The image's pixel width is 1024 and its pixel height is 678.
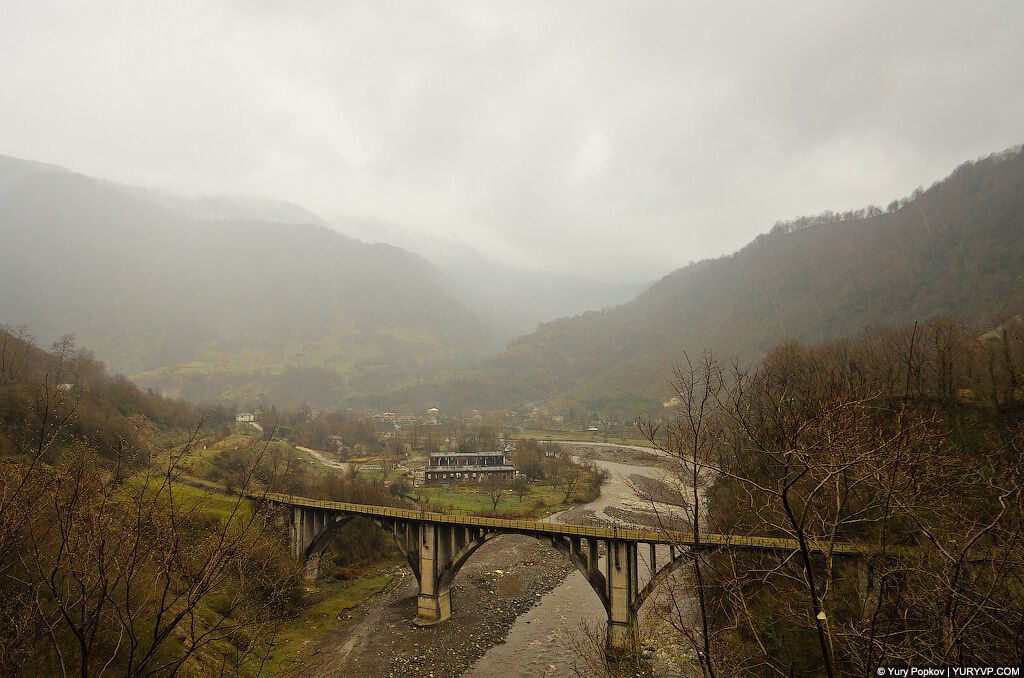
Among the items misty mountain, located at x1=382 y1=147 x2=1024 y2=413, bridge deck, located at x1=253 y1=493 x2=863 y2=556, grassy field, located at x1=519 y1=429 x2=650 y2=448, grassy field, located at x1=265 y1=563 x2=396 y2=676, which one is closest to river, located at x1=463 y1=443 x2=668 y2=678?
bridge deck, located at x1=253 y1=493 x2=863 y2=556

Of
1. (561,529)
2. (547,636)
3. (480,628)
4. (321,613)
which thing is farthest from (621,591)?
(321,613)

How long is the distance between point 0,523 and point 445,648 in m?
29.2

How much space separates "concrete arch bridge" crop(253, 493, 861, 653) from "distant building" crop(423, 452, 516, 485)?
4088cm

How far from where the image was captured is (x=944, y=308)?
10638 centimetres

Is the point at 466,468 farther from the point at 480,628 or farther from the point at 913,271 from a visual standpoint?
the point at 913,271

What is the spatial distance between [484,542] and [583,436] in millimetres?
114716

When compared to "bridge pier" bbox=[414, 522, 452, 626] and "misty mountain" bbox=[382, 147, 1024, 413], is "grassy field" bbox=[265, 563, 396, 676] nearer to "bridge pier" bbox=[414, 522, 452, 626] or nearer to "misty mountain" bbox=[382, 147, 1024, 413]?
"bridge pier" bbox=[414, 522, 452, 626]

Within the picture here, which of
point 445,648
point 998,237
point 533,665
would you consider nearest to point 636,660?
point 533,665

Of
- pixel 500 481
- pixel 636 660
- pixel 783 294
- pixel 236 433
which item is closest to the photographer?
pixel 636 660

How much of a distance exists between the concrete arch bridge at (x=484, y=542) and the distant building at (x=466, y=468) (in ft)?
134

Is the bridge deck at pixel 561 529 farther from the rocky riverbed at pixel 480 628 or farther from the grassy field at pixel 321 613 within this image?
the grassy field at pixel 321 613

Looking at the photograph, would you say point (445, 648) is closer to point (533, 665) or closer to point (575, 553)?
point (533, 665)

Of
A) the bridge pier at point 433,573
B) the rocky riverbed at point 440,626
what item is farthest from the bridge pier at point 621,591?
the bridge pier at point 433,573

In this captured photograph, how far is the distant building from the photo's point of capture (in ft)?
290
